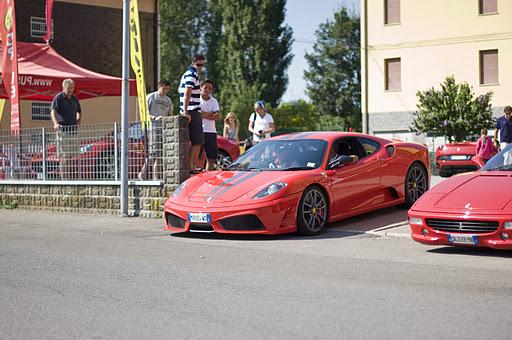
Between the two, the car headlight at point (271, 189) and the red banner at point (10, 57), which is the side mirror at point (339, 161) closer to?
the car headlight at point (271, 189)

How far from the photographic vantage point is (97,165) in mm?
15531

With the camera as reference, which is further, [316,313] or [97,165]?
[97,165]

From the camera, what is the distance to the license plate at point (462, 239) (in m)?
8.80

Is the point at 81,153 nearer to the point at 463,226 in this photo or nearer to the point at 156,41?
the point at 463,226

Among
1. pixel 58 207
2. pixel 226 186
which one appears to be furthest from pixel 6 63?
pixel 226 186

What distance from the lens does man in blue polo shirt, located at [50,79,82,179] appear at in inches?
631

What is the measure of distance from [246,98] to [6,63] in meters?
51.3

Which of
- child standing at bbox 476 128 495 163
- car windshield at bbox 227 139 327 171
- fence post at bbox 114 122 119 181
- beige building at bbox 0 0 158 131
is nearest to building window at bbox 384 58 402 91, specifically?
beige building at bbox 0 0 158 131

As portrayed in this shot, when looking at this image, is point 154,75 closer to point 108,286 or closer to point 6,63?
point 6,63

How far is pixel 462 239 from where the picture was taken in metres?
8.89

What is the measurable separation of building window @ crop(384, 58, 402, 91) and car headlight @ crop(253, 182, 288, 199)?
31.3 metres

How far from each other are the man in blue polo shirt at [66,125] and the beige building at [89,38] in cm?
1942

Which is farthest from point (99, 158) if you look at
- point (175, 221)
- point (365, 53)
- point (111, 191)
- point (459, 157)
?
point (365, 53)

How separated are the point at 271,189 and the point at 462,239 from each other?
9.09 feet
